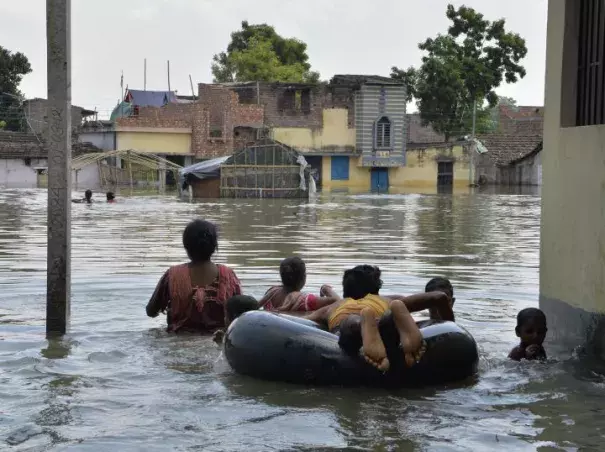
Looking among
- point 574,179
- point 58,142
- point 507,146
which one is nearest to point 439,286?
point 574,179

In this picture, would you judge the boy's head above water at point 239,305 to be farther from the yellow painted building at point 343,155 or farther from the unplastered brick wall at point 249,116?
the yellow painted building at point 343,155

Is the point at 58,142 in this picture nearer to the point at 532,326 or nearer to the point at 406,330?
the point at 406,330

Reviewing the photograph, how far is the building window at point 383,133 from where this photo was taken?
55.3 m

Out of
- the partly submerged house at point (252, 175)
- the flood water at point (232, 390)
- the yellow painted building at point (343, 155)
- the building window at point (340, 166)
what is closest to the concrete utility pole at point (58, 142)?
the flood water at point (232, 390)

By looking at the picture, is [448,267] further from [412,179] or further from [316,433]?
[412,179]

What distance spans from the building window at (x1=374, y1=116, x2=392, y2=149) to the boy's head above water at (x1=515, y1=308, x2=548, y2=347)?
4898 cm

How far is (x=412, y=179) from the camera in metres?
56.6

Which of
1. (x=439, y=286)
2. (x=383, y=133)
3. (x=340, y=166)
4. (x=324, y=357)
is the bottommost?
(x=324, y=357)

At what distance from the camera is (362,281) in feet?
19.7

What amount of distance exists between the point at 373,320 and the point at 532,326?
1600 mm

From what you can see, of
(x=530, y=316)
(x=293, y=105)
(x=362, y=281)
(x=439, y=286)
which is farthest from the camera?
(x=293, y=105)

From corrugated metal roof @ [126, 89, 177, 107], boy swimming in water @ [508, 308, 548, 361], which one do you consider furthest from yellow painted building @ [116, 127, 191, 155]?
boy swimming in water @ [508, 308, 548, 361]

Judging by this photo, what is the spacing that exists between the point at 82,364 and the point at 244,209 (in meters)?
22.9

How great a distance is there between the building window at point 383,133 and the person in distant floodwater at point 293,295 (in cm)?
4836
